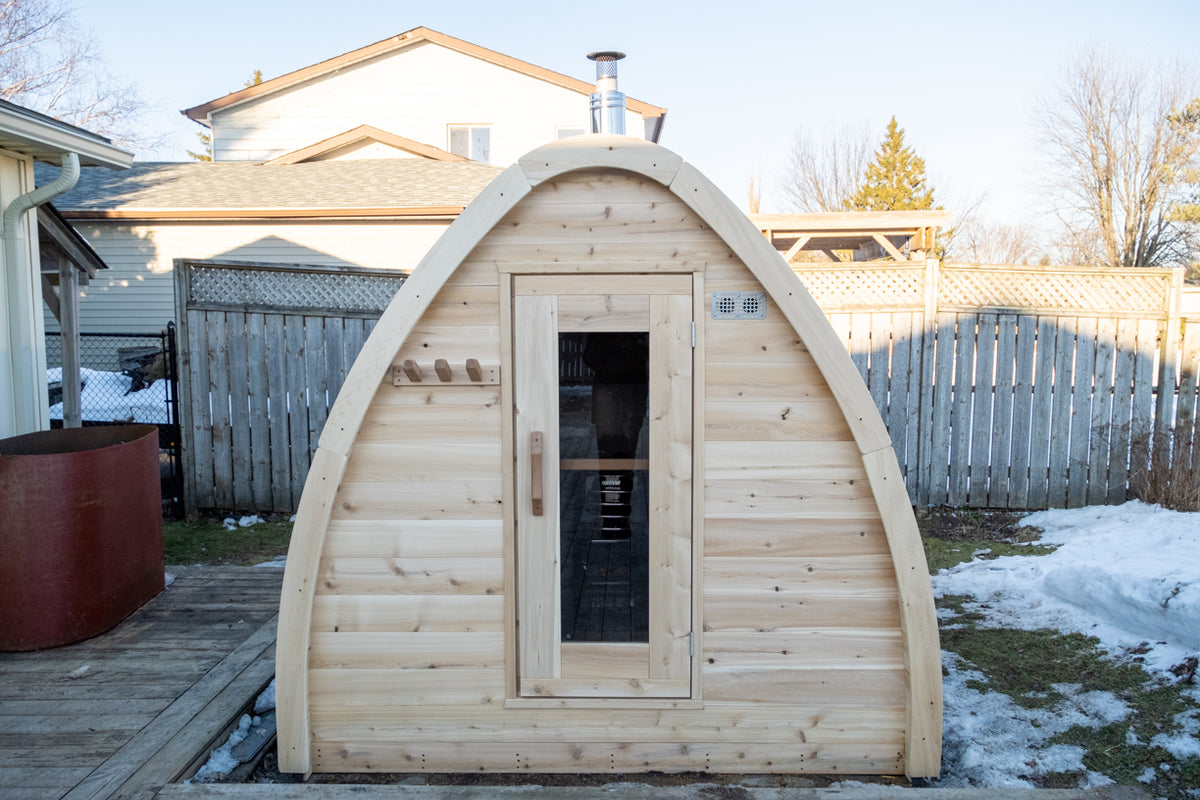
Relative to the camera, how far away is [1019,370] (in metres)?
7.49

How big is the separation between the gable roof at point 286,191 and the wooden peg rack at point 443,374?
9.93 m

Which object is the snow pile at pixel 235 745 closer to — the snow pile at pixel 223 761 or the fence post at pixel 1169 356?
the snow pile at pixel 223 761

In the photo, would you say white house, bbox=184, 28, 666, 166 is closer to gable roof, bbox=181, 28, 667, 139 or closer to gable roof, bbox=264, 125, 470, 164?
gable roof, bbox=181, 28, 667, 139

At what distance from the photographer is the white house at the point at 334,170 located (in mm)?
13258

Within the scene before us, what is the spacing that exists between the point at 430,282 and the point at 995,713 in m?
3.15

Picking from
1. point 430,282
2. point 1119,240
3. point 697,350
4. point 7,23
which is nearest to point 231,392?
point 430,282

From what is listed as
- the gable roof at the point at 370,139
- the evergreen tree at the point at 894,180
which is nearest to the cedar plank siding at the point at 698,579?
the gable roof at the point at 370,139

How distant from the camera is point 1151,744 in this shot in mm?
3346

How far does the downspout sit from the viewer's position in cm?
577

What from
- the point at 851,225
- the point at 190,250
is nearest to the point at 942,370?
the point at 851,225

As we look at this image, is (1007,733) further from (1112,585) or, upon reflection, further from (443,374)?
(443,374)

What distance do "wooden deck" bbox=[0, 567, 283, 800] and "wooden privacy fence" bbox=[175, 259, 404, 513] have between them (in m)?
2.64

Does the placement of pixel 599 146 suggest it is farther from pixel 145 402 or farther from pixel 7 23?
pixel 7 23

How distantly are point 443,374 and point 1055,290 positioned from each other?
6567mm
